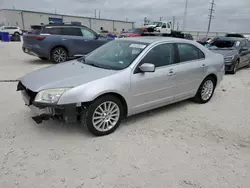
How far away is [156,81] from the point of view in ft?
12.2

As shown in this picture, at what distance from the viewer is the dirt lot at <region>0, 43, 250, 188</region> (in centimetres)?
246

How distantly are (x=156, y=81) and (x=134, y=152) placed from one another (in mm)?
1350

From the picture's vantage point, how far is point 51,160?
2766 mm

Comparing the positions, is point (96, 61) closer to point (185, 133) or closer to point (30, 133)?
point (30, 133)

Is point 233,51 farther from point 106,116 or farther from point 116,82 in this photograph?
point 106,116

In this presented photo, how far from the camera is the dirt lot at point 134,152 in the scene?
2.46 m

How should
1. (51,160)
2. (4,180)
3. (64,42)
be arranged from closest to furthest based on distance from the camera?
(4,180)
(51,160)
(64,42)

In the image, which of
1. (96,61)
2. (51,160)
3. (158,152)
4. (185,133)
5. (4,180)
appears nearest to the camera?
(4,180)

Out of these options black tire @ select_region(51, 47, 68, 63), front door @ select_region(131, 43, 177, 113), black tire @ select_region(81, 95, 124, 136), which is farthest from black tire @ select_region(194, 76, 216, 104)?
black tire @ select_region(51, 47, 68, 63)

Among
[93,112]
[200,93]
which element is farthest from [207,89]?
[93,112]

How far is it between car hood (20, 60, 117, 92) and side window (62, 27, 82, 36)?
242 inches

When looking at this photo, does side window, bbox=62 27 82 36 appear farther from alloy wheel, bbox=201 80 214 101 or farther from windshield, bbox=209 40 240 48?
alloy wheel, bbox=201 80 214 101

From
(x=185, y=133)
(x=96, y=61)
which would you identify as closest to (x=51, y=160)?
(x=96, y=61)

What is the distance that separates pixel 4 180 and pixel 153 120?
254 cm
